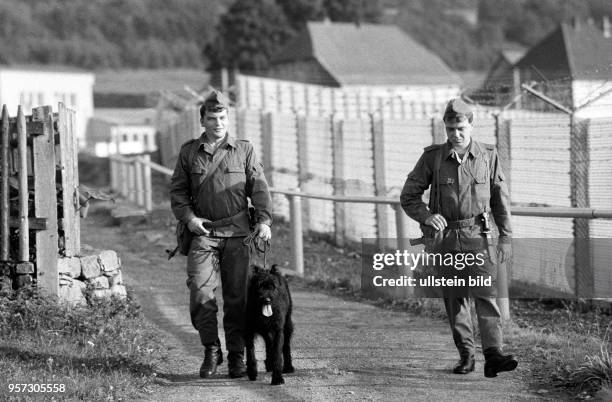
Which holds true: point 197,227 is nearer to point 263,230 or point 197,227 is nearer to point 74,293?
point 263,230

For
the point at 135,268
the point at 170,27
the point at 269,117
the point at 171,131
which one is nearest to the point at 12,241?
the point at 135,268

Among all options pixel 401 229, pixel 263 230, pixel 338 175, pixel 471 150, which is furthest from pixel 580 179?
pixel 338 175

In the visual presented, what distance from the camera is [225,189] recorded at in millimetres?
8172

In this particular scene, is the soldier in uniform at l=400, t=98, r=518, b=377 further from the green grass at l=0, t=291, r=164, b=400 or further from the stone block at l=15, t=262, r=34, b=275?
the stone block at l=15, t=262, r=34, b=275

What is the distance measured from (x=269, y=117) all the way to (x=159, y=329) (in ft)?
34.3

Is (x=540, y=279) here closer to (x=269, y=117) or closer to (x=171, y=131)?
(x=269, y=117)

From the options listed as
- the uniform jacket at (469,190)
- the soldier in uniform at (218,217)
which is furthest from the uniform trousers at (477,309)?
the soldier in uniform at (218,217)

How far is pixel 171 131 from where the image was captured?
33.7 metres

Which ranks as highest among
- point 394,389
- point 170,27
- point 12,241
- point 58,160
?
point 170,27

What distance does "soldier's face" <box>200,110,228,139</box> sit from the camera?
26.8 ft

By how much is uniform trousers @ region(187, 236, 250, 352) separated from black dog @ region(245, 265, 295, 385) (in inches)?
3.1

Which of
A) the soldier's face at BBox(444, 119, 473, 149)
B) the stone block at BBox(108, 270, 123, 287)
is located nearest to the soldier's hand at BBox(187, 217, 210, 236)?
the soldier's face at BBox(444, 119, 473, 149)

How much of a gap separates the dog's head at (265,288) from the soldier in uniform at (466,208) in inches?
41.6

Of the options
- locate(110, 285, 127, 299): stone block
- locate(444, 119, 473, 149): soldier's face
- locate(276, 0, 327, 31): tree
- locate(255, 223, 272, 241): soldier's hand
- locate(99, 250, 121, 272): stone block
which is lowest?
locate(110, 285, 127, 299): stone block
